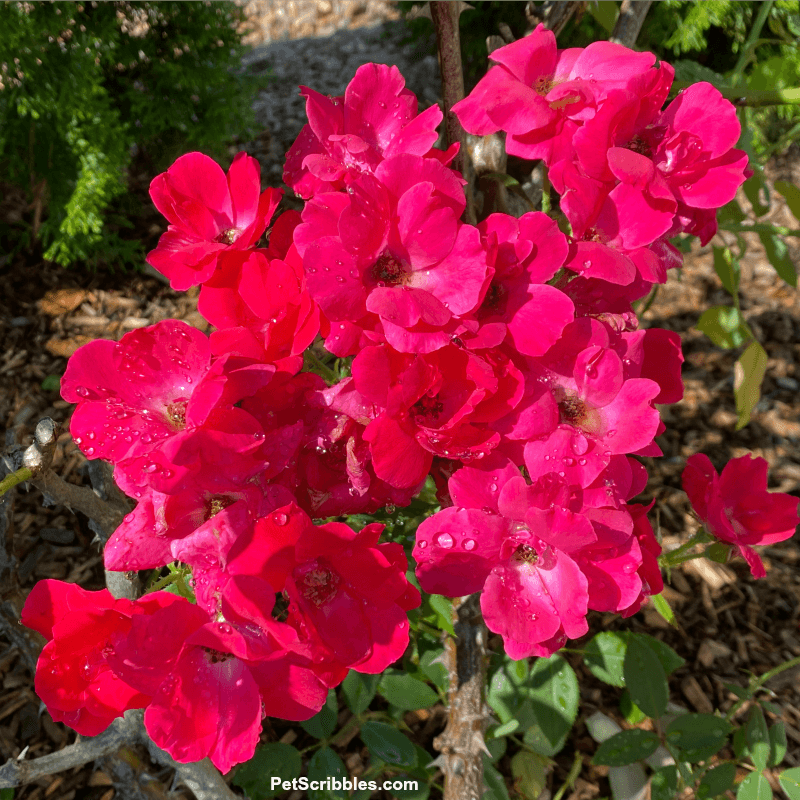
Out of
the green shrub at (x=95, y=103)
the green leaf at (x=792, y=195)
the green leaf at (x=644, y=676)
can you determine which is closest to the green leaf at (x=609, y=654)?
the green leaf at (x=644, y=676)

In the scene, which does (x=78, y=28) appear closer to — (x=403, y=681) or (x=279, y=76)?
(x=279, y=76)

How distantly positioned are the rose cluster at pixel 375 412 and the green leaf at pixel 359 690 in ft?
2.06

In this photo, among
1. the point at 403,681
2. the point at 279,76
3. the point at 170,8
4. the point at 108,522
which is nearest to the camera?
the point at 108,522

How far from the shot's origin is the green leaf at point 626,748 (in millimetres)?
1228

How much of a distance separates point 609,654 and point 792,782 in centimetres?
35

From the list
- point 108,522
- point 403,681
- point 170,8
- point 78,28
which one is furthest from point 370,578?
point 170,8

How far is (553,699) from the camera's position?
1258 mm

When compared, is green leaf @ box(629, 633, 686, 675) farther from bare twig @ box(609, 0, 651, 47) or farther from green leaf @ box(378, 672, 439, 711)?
bare twig @ box(609, 0, 651, 47)

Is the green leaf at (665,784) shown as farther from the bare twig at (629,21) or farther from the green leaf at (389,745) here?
the bare twig at (629,21)

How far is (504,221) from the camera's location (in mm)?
662

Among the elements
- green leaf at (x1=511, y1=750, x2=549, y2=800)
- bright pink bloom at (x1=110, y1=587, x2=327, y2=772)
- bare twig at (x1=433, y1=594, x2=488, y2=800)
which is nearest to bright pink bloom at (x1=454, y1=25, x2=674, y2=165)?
bright pink bloom at (x1=110, y1=587, x2=327, y2=772)

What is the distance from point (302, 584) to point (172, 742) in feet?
0.58

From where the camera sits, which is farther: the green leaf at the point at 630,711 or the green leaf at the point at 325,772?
the green leaf at the point at 630,711

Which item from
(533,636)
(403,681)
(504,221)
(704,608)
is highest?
(504,221)
